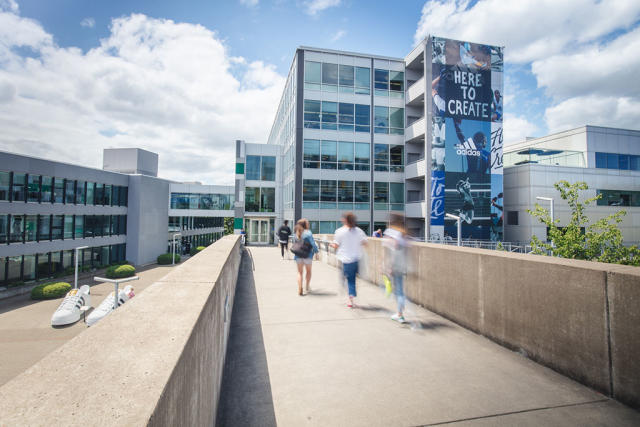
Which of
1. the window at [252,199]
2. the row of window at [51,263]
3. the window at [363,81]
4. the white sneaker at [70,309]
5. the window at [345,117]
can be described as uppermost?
the window at [363,81]

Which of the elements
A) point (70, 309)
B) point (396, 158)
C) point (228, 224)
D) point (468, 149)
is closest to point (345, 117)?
point (396, 158)

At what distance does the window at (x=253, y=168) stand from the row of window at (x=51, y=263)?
76.2ft

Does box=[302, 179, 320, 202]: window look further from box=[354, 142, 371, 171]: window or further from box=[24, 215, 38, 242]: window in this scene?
box=[24, 215, 38, 242]: window

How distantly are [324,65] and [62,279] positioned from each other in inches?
1456

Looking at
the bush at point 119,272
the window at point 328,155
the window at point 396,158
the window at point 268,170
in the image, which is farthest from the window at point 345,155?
the bush at point 119,272

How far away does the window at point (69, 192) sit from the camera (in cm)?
3669

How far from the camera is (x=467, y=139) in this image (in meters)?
29.7

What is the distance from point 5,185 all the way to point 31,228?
4.87m

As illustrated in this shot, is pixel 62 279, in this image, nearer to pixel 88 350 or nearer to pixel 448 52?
pixel 88 350

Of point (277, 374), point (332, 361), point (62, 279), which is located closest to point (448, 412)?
point (332, 361)

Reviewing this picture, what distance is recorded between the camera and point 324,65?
101ft

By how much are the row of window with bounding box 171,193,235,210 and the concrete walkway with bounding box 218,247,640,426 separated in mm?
67907

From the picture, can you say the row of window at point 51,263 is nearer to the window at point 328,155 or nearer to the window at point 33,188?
the window at point 33,188

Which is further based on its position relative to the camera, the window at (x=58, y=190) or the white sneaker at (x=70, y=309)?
the window at (x=58, y=190)
